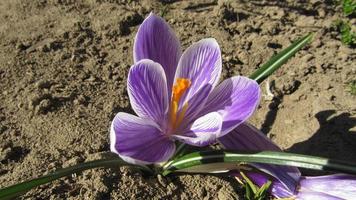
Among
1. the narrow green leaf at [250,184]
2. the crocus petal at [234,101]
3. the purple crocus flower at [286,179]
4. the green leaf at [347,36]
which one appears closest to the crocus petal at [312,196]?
the purple crocus flower at [286,179]

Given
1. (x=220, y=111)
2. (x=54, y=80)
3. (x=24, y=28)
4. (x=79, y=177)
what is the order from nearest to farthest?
(x=220, y=111) < (x=79, y=177) < (x=54, y=80) < (x=24, y=28)

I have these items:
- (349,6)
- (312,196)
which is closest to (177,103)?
Answer: (312,196)

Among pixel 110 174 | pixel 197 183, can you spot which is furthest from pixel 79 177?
pixel 197 183

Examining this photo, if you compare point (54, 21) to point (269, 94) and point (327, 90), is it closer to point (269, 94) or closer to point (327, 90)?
point (269, 94)

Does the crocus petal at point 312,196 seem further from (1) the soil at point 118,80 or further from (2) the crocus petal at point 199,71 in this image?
(2) the crocus petal at point 199,71

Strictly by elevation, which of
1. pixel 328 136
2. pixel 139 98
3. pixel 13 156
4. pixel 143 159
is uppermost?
pixel 139 98

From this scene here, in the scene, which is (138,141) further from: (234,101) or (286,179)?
(286,179)

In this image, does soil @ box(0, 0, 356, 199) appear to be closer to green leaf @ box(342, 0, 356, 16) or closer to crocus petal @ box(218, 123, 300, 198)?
green leaf @ box(342, 0, 356, 16)
